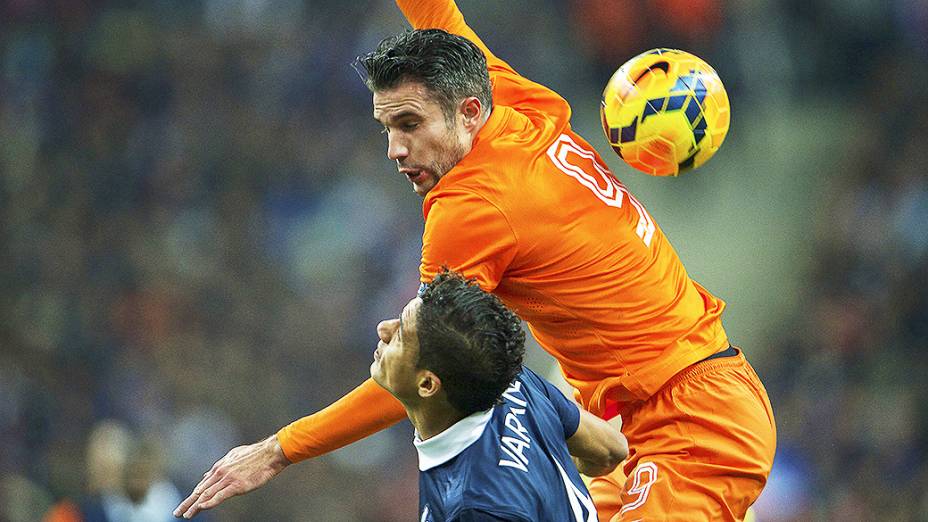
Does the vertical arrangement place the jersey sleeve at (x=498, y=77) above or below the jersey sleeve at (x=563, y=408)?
above

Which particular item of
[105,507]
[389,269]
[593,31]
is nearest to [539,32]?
[593,31]

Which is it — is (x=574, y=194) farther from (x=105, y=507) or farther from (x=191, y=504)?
(x=105, y=507)

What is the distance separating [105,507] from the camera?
7.66 metres

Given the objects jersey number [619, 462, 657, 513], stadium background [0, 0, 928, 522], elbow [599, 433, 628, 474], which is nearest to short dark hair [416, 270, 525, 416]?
elbow [599, 433, 628, 474]

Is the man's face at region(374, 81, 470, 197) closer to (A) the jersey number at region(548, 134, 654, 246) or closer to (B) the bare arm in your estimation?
(A) the jersey number at region(548, 134, 654, 246)

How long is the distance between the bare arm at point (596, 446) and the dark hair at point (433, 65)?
3.33ft

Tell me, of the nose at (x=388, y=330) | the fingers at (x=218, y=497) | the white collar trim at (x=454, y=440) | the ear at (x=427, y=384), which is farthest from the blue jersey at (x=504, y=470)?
the fingers at (x=218, y=497)

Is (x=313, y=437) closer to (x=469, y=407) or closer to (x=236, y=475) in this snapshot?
(x=236, y=475)

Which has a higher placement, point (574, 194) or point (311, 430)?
point (574, 194)

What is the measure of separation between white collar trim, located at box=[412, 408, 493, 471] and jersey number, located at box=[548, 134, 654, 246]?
1059 millimetres

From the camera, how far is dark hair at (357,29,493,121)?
12.7ft

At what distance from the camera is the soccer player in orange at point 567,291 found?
12.6 ft

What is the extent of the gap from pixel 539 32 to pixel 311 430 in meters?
7.47

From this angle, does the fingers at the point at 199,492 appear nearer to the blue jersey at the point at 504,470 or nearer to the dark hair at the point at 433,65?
the blue jersey at the point at 504,470
